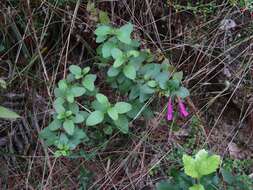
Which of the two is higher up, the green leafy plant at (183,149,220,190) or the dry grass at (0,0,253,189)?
the green leafy plant at (183,149,220,190)

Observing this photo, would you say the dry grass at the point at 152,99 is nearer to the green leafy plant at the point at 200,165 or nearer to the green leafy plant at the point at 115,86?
the green leafy plant at the point at 115,86

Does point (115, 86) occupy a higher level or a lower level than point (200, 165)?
lower

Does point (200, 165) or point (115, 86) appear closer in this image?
point (200, 165)

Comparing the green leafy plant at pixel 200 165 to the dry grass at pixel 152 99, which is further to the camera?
the dry grass at pixel 152 99

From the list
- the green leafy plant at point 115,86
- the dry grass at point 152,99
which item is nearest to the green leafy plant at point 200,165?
the green leafy plant at point 115,86

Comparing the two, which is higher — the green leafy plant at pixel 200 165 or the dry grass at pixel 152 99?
the green leafy plant at pixel 200 165

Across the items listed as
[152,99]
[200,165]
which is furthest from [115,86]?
[200,165]

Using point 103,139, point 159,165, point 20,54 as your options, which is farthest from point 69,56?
point 159,165

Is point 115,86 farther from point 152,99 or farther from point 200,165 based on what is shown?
point 200,165

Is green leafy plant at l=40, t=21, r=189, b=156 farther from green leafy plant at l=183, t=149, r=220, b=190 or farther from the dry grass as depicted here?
green leafy plant at l=183, t=149, r=220, b=190

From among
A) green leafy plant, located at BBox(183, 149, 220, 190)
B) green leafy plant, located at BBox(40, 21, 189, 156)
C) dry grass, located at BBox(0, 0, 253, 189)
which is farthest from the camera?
dry grass, located at BBox(0, 0, 253, 189)

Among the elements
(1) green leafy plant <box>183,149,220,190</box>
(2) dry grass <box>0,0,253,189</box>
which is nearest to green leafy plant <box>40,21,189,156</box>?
(2) dry grass <box>0,0,253,189</box>

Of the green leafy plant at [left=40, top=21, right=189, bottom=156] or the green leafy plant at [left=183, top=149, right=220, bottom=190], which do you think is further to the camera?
the green leafy plant at [left=40, top=21, right=189, bottom=156]

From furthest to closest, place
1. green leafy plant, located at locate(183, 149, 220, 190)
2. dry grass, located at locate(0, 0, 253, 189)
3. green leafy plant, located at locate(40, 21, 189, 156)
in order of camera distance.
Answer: dry grass, located at locate(0, 0, 253, 189), green leafy plant, located at locate(40, 21, 189, 156), green leafy plant, located at locate(183, 149, 220, 190)
